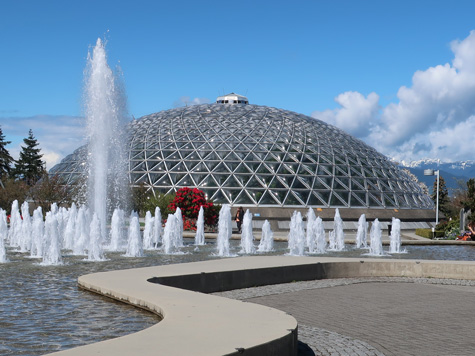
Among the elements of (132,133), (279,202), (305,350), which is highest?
(132,133)

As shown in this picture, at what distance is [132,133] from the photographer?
56.4m

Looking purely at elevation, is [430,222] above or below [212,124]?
below

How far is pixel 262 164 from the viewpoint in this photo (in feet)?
157

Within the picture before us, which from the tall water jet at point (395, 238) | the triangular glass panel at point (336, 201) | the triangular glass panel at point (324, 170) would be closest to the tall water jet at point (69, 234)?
the tall water jet at point (395, 238)

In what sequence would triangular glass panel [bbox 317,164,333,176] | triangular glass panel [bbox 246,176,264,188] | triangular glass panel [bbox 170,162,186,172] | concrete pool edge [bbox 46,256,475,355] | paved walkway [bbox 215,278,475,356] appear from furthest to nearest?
triangular glass panel [bbox 317,164,333,176]
triangular glass panel [bbox 170,162,186,172]
triangular glass panel [bbox 246,176,264,188]
paved walkway [bbox 215,278,475,356]
concrete pool edge [bbox 46,256,475,355]

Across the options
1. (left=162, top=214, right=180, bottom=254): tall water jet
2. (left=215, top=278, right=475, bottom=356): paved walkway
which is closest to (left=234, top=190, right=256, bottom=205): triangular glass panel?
(left=162, top=214, right=180, bottom=254): tall water jet

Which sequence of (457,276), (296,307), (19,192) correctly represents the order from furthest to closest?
(19,192) → (457,276) → (296,307)

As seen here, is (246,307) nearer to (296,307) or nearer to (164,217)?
(296,307)

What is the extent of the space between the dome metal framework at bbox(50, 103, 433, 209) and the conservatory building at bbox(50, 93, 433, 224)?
0.07m

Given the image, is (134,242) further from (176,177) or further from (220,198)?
(176,177)

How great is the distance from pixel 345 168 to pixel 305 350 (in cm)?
4279

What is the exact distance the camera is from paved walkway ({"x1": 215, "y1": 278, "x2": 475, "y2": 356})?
849cm

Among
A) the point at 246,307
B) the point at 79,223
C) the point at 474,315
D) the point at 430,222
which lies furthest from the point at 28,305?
the point at 430,222

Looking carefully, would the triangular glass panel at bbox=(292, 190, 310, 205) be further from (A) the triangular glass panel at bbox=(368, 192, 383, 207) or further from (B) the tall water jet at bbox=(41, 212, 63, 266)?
(B) the tall water jet at bbox=(41, 212, 63, 266)
